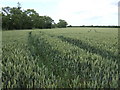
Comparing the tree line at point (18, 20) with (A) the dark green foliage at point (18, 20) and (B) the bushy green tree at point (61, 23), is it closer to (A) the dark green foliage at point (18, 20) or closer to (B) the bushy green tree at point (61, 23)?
(A) the dark green foliage at point (18, 20)

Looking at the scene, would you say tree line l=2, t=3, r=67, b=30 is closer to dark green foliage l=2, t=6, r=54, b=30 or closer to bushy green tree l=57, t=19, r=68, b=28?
dark green foliage l=2, t=6, r=54, b=30

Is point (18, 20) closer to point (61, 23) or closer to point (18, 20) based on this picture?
point (18, 20)

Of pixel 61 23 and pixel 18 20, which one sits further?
pixel 61 23


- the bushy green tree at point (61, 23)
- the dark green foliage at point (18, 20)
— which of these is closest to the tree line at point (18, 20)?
the dark green foliage at point (18, 20)

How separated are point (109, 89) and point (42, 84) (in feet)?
6.16

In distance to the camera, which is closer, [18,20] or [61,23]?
[18,20]

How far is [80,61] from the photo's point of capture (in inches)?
325

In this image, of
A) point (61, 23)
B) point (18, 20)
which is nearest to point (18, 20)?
point (18, 20)

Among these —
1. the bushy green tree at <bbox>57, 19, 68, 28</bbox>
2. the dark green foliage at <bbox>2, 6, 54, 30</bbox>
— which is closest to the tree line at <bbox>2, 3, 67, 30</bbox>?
the dark green foliage at <bbox>2, 6, 54, 30</bbox>

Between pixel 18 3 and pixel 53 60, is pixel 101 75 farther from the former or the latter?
pixel 18 3

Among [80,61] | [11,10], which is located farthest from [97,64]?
[11,10]

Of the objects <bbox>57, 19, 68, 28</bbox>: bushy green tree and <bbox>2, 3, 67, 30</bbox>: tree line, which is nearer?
<bbox>2, 3, 67, 30</bbox>: tree line

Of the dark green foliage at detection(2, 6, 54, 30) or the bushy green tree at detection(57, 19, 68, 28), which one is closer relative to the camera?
the dark green foliage at detection(2, 6, 54, 30)

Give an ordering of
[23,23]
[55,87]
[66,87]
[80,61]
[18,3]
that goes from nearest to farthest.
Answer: [55,87]
[66,87]
[80,61]
[23,23]
[18,3]
